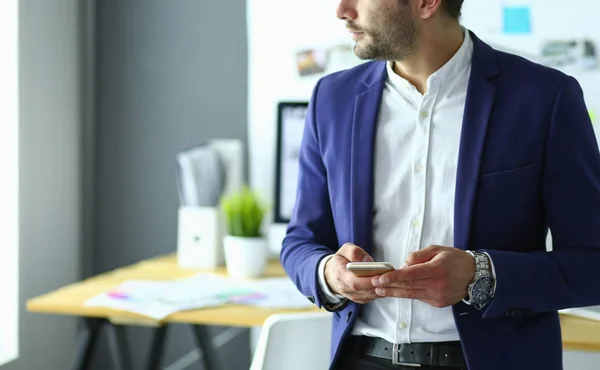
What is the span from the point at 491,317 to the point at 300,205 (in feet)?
1.33

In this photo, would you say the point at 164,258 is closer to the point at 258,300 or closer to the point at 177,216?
the point at 177,216

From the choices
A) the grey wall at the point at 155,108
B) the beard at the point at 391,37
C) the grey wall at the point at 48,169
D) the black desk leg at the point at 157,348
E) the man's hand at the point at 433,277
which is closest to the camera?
the man's hand at the point at 433,277

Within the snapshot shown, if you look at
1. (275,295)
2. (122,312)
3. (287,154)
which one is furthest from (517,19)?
(122,312)

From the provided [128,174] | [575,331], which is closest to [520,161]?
[575,331]

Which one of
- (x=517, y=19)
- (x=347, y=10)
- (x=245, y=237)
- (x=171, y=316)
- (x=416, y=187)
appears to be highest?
(x=517, y=19)

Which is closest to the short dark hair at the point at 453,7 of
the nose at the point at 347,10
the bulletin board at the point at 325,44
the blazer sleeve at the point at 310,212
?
the nose at the point at 347,10

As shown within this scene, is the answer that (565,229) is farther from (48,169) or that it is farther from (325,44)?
(48,169)

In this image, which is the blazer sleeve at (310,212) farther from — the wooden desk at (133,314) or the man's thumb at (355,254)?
the wooden desk at (133,314)

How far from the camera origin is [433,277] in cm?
122

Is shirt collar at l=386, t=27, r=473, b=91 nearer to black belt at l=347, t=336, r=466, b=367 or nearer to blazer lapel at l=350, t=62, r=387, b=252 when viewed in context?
blazer lapel at l=350, t=62, r=387, b=252

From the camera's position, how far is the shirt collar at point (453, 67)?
1421 mm

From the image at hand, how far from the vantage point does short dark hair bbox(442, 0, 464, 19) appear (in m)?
1.46

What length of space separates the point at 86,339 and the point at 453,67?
127cm

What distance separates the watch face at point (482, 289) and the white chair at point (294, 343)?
46 centimetres
